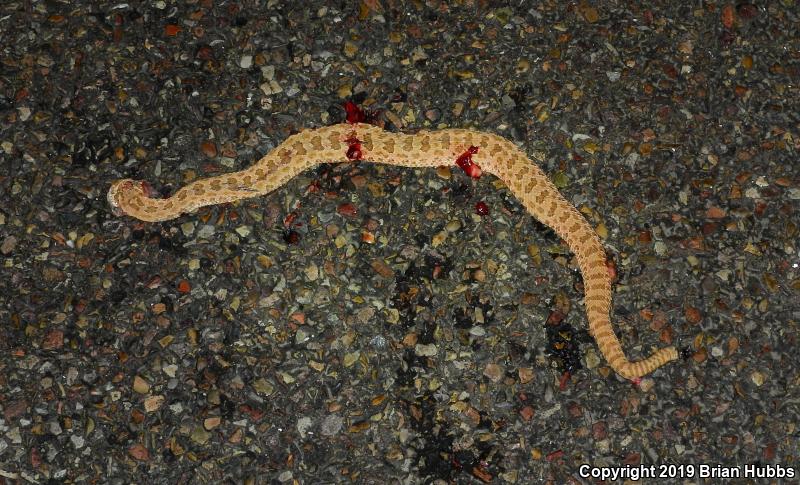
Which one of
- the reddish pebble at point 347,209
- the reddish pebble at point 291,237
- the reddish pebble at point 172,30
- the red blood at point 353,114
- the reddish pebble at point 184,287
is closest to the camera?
the reddish pebble at point 184,287

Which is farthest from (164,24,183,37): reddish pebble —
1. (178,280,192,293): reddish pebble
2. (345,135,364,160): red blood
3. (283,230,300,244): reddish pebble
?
(178,280,192,293): reddish pebble

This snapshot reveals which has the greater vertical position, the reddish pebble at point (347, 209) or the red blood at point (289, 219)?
the reddish pebble at point (347, 209)

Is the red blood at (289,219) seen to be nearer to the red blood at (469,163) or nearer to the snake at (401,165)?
the snake at (401,165)

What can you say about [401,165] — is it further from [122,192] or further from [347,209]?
[122,192]

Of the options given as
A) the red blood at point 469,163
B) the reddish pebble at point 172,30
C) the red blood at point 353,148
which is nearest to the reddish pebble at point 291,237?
the red blood at point 353,148

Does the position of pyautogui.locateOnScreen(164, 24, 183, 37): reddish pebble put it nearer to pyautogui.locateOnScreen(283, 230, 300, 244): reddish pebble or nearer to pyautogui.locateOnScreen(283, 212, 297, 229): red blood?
pyautogui.locateOnScreen(283, 212, 297, 229): red blood

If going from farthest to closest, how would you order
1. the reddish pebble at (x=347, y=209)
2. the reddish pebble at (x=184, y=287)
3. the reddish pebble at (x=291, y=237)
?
the reddish pebble at (x=347, y=209)
the reddish pebble at (x=291, y=237)
the reddish pebble at (x=184, y=287)
